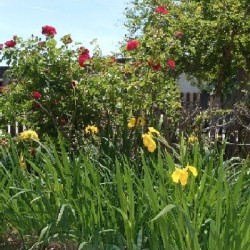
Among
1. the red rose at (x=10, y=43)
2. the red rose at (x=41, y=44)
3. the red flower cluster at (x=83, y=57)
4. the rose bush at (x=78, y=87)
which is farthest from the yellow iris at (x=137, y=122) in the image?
the red rose at (x=10, y=43)

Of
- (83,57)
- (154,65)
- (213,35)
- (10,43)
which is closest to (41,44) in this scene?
(10,43)

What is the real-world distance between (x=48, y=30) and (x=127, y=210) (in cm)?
329

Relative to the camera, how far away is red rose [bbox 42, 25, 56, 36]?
6238 millimetres

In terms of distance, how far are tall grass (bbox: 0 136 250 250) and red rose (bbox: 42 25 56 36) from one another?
Result: 2.33 metres

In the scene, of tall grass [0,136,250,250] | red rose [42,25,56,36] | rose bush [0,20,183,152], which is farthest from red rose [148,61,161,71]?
tall grass [0,136,250,250]

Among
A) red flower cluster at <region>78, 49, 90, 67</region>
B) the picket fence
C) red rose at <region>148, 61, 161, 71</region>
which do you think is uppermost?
red flower cluster at <region>78, 49, 90, 67</region>

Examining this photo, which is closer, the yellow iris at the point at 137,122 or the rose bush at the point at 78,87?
the yellow iris at the point at 137,122

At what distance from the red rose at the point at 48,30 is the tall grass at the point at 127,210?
2331 mm

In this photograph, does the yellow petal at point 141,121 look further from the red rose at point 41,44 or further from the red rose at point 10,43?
the red rose at point 10,43

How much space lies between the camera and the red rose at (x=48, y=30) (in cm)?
624

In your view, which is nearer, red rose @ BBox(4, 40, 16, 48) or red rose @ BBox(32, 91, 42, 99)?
red rose @ BBox(32, 91, 42, 99)

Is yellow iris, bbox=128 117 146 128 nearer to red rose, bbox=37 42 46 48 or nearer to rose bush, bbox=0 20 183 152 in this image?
rose bush, bbox=0 20 183 152

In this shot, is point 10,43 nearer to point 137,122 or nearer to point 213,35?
→ point 137,122

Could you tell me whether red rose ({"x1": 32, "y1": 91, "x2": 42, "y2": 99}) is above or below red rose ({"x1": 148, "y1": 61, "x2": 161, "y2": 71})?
below
